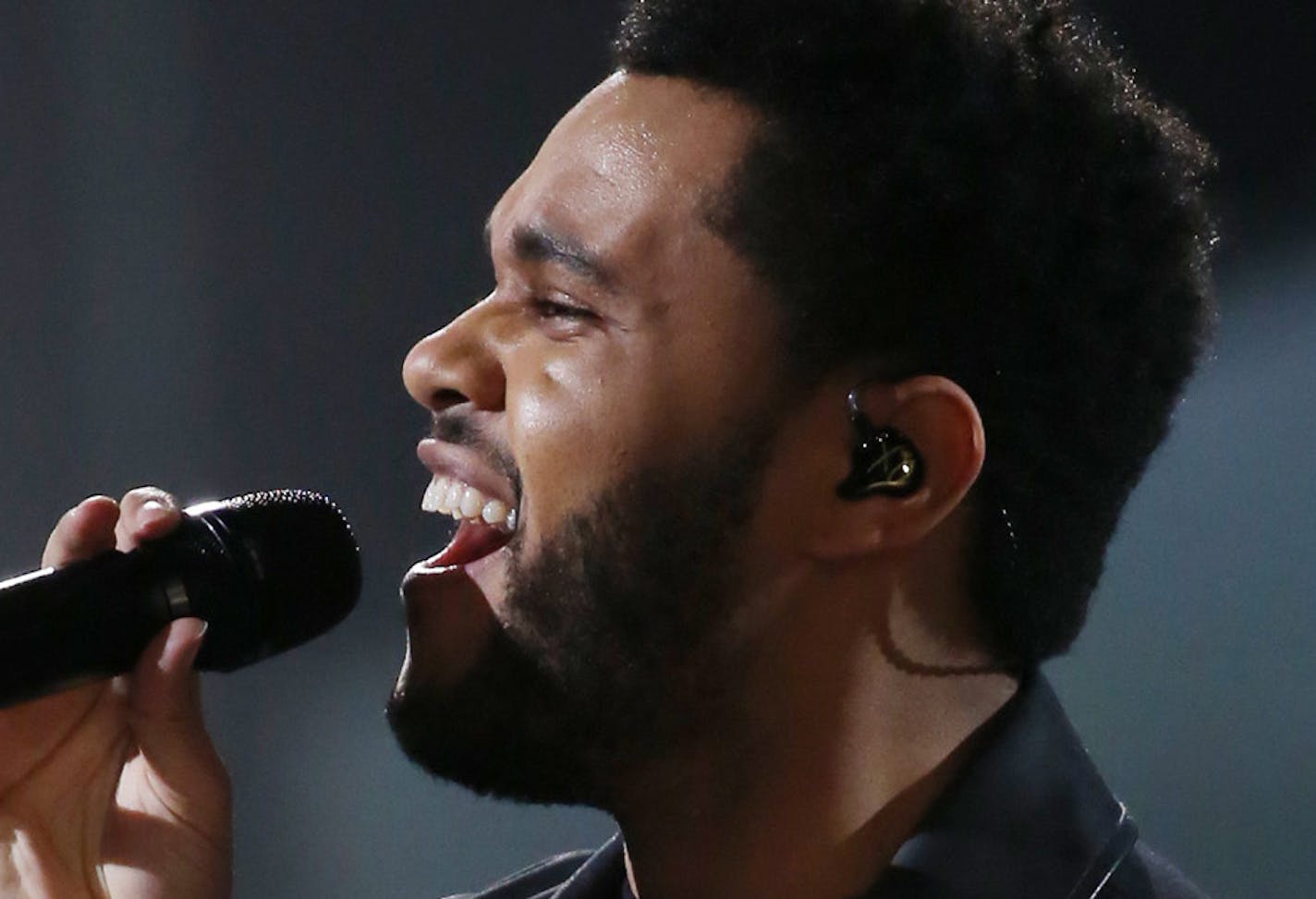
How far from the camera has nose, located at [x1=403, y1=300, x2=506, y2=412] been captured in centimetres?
129

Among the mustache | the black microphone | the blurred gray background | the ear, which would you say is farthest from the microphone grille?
the blurred gray background

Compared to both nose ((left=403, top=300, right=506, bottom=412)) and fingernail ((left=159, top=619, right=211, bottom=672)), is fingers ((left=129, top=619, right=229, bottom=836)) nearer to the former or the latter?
fingernail ((left=159, top=619, right=211, bottom=672))

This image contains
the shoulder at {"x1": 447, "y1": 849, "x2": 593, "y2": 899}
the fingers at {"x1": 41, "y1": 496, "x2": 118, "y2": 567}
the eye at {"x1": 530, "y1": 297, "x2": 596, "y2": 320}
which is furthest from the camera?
the shoulder at {"x1": 447, "y1": 849, "x2": 593, "y2": 899}

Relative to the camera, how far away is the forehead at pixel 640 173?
126 cm

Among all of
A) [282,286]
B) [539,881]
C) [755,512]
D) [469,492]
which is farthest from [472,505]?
[282,286]

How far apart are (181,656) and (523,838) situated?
39.1 inches

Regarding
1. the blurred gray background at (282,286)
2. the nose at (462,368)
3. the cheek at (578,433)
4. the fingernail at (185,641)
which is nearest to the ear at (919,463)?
the cheek at (578,433)

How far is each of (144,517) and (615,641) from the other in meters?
0.34

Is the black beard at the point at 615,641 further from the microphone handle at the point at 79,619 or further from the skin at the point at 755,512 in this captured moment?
the microphone handle at the point at 79,619

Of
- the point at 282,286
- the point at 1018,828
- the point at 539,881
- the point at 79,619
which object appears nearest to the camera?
the point at 79,619

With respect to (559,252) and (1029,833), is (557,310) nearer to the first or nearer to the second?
(559,252)

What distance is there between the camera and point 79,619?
1.10m

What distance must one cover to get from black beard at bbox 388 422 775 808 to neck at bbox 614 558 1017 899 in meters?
0.03

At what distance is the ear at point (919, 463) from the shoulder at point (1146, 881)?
0.28 metres
